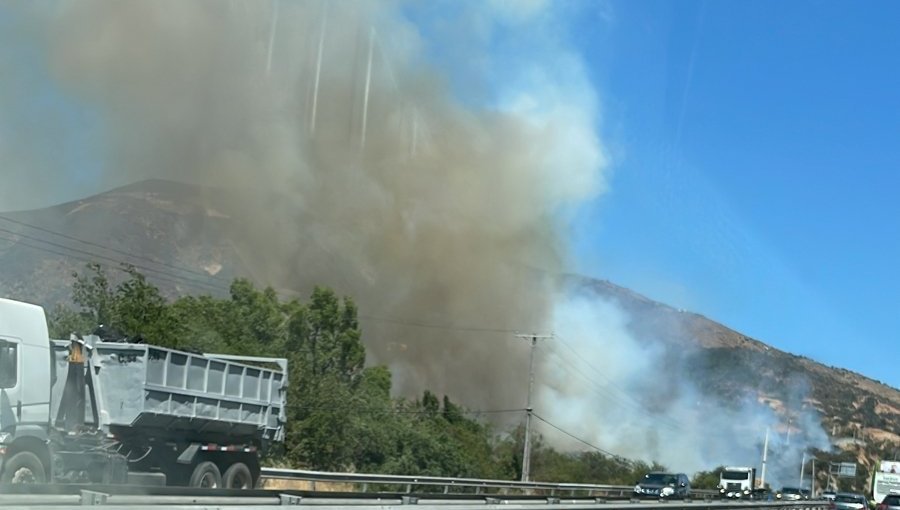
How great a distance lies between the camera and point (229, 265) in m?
118

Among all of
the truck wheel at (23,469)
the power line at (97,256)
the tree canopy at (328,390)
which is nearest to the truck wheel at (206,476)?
the truck wheel at (23,469)

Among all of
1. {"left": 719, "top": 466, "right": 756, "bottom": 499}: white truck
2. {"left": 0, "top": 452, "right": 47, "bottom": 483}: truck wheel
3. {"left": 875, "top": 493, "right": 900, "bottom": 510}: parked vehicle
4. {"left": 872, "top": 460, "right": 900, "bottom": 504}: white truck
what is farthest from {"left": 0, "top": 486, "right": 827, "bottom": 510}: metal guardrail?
{"left": 872, "top": 460, "right": 900, "bottom": 504}: white truck

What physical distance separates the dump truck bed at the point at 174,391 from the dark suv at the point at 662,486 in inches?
1067

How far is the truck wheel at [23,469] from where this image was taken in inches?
575

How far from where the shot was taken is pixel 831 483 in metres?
118

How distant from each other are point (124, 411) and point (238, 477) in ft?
12.7

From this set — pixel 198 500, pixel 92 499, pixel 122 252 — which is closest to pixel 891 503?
pixel 198 500

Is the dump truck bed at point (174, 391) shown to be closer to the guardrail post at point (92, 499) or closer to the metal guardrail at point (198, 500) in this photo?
the metal guardrail at point (198, 500)

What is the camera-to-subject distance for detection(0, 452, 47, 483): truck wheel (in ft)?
48.0

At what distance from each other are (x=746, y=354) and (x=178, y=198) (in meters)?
79.7

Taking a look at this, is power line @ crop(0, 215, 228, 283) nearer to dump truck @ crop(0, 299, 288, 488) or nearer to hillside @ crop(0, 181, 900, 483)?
hillside @ crop(0, 181, 900, 483)

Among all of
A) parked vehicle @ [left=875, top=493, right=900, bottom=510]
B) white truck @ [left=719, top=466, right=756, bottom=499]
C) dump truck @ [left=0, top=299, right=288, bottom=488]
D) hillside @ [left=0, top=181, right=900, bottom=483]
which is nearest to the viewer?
dump truck @ [left=0, top=299, right=288, bottom=488]

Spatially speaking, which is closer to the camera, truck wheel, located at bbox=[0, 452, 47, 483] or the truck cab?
truck wheel, located at bbox=[0, 452, 47, 483]

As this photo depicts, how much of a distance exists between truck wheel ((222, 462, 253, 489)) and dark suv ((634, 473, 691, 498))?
26.9 metres
